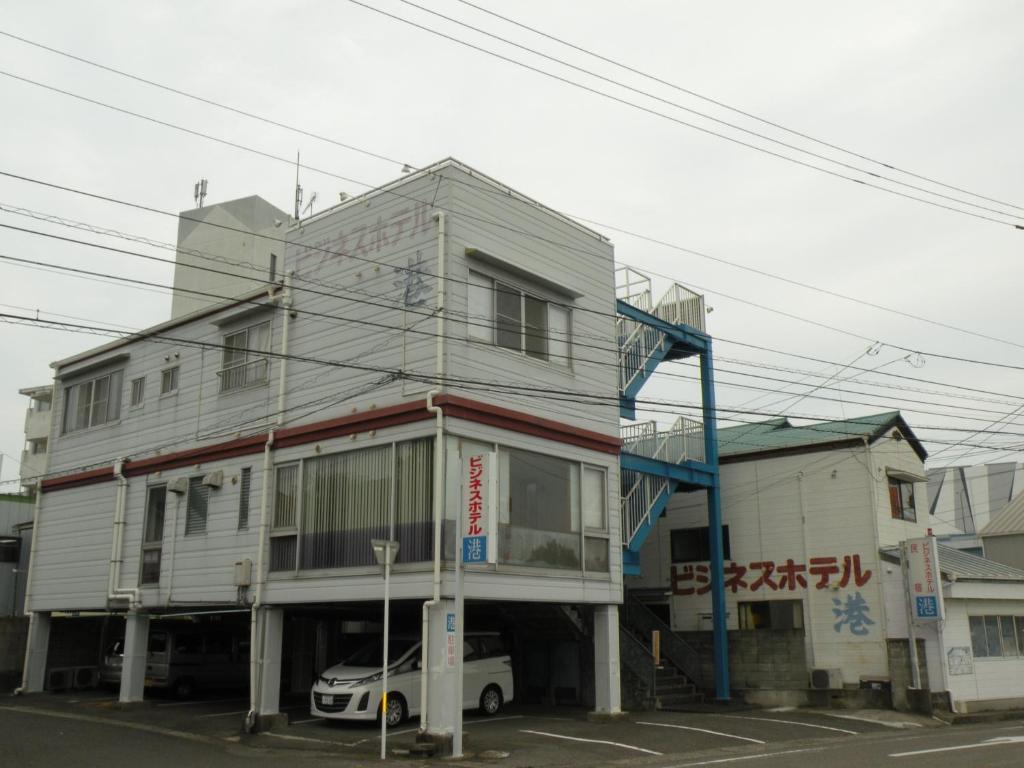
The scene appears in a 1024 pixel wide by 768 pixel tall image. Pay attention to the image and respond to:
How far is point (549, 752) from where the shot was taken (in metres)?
14.0

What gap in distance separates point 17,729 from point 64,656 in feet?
26.7

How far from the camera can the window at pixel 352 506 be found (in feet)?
50.3

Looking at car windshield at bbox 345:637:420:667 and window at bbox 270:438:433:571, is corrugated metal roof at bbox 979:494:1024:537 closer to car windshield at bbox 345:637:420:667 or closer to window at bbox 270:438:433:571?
car windshield at bbox 345:637:420:667

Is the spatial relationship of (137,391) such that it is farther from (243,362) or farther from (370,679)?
(370,679)

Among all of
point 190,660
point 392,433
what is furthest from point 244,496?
point 190,660

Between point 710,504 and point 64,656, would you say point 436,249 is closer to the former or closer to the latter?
point 710,504

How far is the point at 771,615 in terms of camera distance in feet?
76.3

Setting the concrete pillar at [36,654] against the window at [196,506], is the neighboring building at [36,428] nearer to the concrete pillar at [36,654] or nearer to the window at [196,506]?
the concrete pillar at [36,654]

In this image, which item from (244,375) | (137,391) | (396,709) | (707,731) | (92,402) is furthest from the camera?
(92,402)

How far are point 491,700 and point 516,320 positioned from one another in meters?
7.47

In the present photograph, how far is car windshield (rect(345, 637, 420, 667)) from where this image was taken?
16906 mm

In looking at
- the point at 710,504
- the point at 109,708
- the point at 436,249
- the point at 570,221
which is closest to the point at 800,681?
the point at 710,504

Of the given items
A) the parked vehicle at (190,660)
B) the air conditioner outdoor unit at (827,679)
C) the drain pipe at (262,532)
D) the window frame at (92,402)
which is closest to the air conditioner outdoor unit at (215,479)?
the drain pipe at (262,532)

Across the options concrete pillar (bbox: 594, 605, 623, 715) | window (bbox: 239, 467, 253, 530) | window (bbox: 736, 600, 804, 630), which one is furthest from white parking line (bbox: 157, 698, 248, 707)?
window (bbox: 736, 600, 804, 630)
